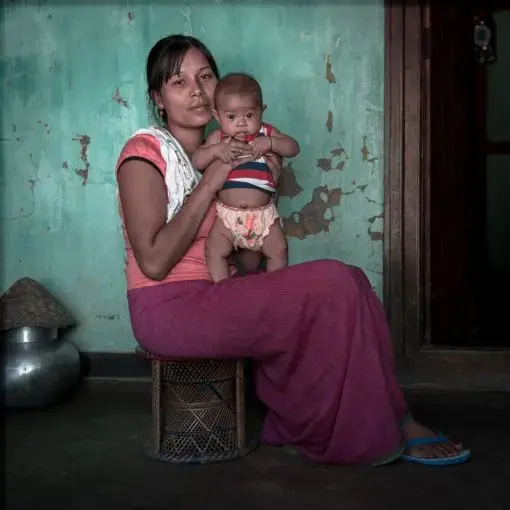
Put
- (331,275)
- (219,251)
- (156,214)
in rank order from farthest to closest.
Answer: (219,251) < (156,214) < (331,275)

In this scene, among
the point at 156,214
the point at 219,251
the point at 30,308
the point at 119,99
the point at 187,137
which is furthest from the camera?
the point at 119,99

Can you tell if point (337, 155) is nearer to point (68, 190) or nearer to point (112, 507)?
point (68, 190)

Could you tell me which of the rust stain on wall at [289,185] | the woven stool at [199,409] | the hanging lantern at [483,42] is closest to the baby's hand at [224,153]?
the woven stool at [199,409]

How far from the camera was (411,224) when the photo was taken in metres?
3.40

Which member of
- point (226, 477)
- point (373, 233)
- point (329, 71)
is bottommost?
point (226, 477)

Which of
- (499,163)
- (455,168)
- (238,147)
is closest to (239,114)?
(238,147)

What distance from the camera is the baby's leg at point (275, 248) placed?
2703mm

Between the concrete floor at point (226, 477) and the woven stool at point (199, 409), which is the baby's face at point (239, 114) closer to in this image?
the woven stool at point (199, 409)

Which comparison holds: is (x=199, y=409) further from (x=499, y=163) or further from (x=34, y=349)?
(x=499, y=163)

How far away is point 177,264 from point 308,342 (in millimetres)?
523

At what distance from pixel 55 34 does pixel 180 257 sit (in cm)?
161

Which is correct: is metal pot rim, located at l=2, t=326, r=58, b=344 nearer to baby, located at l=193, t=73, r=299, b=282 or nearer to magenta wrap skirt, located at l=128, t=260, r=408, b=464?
magenta wrap skirt, located at l=128, t=260, r=408, b=464

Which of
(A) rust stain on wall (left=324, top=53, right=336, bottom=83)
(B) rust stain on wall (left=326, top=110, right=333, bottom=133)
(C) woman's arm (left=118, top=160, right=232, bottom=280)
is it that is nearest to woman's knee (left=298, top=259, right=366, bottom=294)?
(C) woman's arm (left=118, top=160, right=232, bottom=280)

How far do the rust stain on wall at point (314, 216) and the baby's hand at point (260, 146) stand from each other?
0.88 meters
